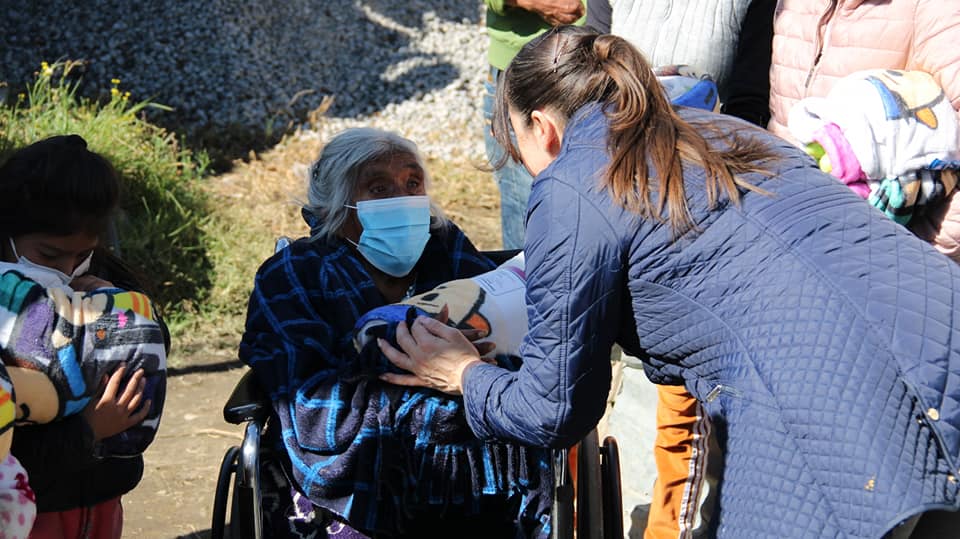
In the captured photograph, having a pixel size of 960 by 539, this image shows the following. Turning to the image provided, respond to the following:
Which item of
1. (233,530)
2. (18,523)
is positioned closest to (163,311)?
(233,530)

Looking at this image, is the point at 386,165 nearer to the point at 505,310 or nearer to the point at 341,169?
the point at 341,169

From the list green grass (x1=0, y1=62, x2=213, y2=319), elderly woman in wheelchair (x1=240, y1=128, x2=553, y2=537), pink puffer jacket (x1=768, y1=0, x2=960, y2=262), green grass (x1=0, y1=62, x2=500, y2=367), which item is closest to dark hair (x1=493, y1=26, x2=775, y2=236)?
elderly woman in wheelchair (x1=240, y1=128, x2=553, y2=537)

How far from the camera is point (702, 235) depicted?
188 cm

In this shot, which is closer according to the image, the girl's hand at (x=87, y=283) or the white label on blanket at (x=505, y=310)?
the girl's hand at (x=87, y=283)

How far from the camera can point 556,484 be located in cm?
240

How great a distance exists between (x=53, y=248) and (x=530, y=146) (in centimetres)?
102

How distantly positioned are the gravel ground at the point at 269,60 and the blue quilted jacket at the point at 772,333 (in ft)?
18.7

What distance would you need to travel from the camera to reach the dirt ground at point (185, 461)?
3.68 m

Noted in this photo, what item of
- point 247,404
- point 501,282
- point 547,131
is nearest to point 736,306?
point 547,131

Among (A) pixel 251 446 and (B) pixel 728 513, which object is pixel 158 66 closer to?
(A) pixel 251 446

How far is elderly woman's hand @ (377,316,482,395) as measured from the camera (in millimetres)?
2303

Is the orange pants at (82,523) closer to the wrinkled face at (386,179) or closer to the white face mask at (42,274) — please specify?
the white face mask at (42,274)

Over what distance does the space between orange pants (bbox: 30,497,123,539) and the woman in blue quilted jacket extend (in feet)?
3.09

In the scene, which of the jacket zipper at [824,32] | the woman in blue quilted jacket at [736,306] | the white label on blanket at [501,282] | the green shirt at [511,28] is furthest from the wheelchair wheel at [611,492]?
the green shirt at [511,28]
